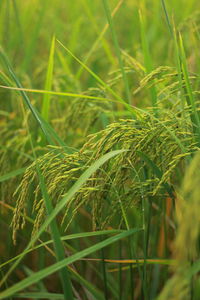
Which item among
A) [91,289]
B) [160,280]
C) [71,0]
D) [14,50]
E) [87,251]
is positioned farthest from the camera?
[71,0]

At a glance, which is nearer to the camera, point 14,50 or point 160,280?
point 160,280

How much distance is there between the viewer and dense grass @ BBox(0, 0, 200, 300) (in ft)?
3.83

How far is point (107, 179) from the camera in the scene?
1.24m

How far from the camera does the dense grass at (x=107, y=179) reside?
45.9 inches

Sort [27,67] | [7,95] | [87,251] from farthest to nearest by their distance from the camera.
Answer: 1. [27,67]
2. [7,95]
3. [87,251]

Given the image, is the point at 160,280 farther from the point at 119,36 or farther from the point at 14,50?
the point at 119,36

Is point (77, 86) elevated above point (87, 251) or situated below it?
above

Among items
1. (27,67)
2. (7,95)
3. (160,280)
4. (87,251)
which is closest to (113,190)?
(87,251)

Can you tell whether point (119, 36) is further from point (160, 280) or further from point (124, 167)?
point (124, 167)

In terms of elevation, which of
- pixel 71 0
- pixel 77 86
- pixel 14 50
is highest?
pixel 71 0

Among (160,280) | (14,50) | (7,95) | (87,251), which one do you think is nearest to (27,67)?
(7,95)

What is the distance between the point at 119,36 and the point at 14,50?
823 millimetres

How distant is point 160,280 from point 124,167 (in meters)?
0.79

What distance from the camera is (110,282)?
1726 millimetres
